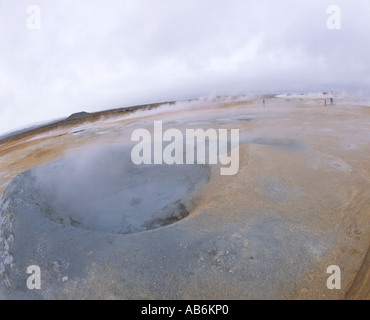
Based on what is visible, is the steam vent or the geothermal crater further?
the geothermal crater

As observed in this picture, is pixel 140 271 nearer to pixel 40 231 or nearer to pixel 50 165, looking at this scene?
pixel 40 231

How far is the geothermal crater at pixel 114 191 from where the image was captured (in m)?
3.65

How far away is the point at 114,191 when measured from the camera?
456 centimetres

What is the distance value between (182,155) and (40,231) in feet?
12.3

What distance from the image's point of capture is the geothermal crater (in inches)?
144

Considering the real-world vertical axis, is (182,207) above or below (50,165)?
below

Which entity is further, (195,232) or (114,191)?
(114,191)

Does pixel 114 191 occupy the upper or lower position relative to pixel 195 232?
upper

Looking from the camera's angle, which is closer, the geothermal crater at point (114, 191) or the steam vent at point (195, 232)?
the steam vent at point (195, 232)

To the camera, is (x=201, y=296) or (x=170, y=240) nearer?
(x=201, y=296)

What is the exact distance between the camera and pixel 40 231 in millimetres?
2900
